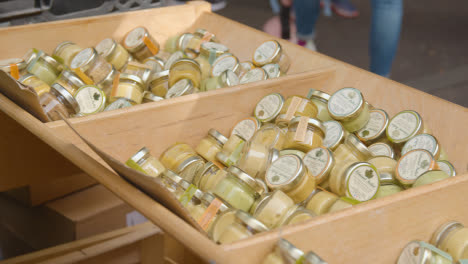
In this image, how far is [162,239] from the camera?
157 cm

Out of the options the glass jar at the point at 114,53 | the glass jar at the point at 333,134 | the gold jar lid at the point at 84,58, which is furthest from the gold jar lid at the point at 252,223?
the glass jar at the point at 114,53

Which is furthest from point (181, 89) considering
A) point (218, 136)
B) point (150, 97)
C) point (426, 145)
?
point (426, 145)

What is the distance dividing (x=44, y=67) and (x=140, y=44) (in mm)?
379

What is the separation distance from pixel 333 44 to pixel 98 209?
3074mm

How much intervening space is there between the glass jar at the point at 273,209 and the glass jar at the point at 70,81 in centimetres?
83

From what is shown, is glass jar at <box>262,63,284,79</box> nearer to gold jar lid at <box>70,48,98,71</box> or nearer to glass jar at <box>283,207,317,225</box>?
gold jar lid at <box>70,48,98,71</box>

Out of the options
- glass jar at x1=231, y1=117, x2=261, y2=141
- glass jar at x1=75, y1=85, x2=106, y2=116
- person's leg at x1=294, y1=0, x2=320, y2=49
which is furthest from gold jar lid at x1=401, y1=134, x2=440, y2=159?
person's leg at x1=294, y1=0, x2=320, y2=49

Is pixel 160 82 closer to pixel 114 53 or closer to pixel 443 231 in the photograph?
pixel 114 53

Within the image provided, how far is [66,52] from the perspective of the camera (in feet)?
6.31

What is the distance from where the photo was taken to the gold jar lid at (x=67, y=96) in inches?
61.0

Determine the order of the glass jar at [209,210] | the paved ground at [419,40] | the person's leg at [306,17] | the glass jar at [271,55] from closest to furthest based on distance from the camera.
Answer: the glass jar at [209,210] < the glass jar at [271,55] < the person's leg at [306,17] < the paved ground at [419,40]

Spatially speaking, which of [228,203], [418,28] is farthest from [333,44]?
[228,203]

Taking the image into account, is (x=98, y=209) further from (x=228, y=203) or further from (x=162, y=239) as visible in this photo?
(x=228, y=203)

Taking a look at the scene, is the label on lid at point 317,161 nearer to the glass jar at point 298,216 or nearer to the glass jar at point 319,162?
the glass jar at point 319,162
